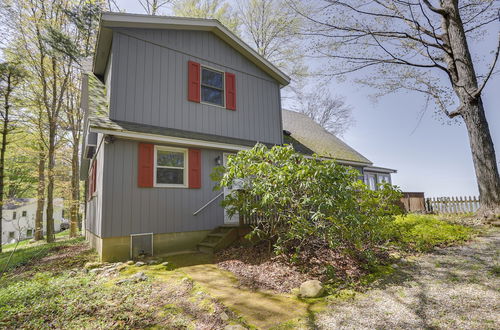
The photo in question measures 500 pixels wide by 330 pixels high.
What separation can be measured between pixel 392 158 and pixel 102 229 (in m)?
18.0

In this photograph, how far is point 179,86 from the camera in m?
7.38

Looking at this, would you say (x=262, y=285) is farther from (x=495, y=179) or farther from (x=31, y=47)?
(x=31, y=47)

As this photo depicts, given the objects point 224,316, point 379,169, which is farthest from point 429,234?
point 379,169

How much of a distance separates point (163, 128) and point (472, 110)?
8771mm

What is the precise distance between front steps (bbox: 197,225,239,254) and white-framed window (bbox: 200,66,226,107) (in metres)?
3.97

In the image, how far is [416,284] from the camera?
3643 mm

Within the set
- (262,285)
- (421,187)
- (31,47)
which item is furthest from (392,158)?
(31,47)

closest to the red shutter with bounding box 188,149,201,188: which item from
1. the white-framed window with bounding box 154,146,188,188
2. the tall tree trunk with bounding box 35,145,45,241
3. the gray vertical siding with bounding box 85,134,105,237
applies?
the white-framed window with bounding box 154,146,188,188

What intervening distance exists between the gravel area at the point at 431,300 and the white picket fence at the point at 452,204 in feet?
23.9

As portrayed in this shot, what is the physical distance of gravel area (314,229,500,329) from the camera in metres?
2.62

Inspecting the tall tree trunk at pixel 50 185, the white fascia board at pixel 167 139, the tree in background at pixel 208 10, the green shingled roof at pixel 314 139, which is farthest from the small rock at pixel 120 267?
the tree in background at pixel 208 10

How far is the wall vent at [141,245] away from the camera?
233 inches

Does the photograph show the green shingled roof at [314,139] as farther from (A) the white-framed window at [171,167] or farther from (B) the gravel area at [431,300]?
(B) the gravel area at [431,300]

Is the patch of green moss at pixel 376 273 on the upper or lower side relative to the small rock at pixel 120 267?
upper
